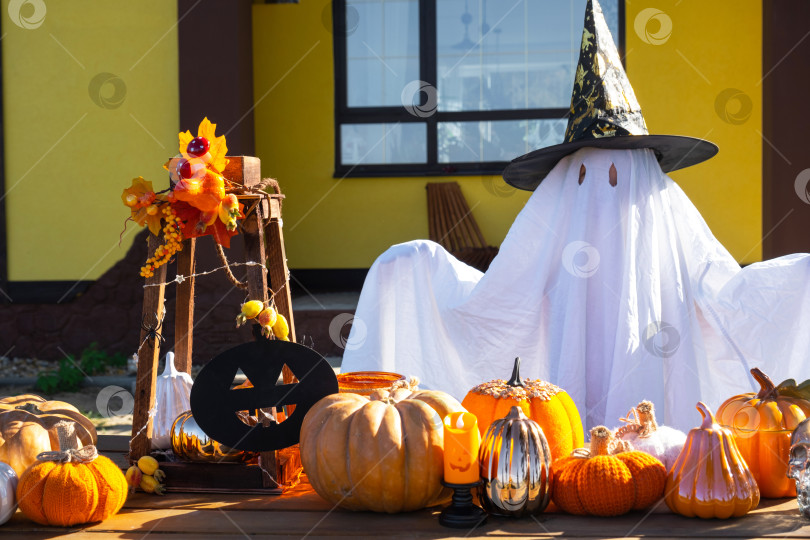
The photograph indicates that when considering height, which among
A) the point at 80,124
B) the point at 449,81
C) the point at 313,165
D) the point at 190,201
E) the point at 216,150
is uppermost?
the point at 449,81

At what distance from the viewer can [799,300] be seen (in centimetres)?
316

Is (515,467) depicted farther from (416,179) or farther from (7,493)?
(416,179)

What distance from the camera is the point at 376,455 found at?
90.8 inches

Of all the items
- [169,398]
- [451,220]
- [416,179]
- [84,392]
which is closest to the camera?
[169,398]

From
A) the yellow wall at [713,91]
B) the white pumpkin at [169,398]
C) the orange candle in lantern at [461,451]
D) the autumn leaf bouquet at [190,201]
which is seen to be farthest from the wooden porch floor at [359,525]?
the yellow wall at [713,91]

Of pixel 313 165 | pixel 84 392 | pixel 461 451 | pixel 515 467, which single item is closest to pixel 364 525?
pixel 461 451

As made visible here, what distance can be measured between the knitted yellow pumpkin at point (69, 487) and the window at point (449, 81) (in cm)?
629

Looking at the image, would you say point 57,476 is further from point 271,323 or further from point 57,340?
point 57,340

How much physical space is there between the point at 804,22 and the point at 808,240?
1.85m

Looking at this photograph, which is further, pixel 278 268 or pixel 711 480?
pixel 278 268

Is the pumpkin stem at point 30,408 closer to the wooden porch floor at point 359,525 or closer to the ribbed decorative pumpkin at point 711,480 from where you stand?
the wooden porch floor at point 359,525

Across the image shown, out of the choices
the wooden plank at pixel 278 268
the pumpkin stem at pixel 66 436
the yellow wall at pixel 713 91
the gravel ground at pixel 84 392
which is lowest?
the gravel ground at pixel 84 392

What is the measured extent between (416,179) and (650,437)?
615 centimetres

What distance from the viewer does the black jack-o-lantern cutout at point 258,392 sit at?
2555 mm
